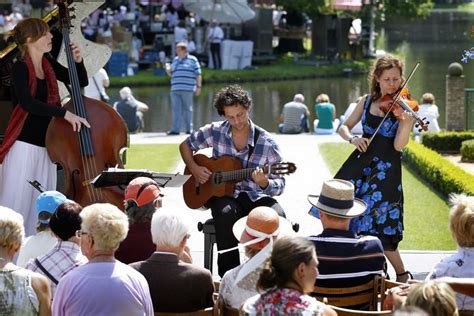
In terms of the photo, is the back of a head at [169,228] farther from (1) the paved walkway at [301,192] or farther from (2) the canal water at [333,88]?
(2) the canal water at [333,88]

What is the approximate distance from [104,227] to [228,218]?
2.30 metres

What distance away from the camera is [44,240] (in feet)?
18.8

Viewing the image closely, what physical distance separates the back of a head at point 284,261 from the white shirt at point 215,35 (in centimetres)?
3076

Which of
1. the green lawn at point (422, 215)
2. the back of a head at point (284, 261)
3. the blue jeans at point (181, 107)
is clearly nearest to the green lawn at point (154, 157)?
the blue jeans at point (181, 107)

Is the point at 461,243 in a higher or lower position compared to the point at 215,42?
higher

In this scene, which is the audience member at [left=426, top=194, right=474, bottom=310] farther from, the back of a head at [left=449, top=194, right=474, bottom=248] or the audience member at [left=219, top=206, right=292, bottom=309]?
the audience member at [left=219, top=206, right=292, bottom=309]

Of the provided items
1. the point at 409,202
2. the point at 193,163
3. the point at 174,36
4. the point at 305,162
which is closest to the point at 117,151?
the point at 193,163

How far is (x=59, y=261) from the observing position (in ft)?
17.6

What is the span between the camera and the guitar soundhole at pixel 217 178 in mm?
7250

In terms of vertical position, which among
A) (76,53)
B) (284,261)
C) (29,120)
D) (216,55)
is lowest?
(216,55)

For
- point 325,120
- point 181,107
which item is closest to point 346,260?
point 181,107

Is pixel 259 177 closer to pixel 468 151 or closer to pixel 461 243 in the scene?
pixel 461 243

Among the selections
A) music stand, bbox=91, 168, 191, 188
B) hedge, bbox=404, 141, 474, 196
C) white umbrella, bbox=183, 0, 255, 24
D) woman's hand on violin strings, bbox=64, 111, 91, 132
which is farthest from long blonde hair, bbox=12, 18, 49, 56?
white umbrella, bbox=183, 0, 255, 24

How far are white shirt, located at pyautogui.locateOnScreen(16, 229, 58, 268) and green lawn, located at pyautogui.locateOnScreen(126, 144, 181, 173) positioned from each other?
747 cm
